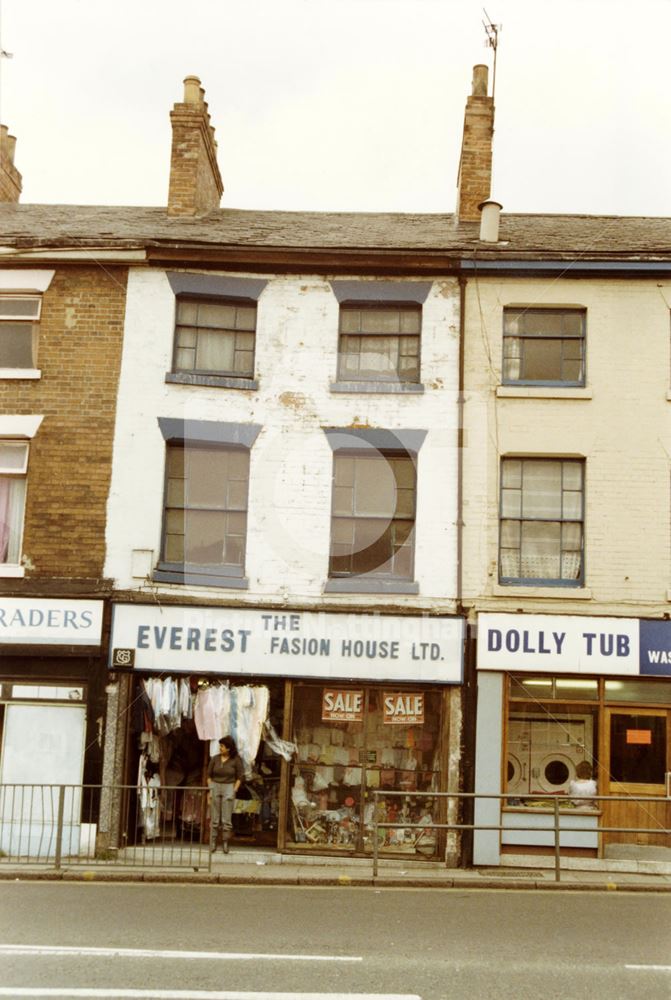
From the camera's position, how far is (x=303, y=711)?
15859 mm

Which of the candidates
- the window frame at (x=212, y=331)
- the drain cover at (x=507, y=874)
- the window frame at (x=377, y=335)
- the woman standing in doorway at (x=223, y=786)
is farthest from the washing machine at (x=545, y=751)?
the window frame at (x=212, y=331)

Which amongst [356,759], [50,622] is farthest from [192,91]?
[356,759]

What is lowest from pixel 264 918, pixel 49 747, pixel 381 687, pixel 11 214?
pixel 264 918

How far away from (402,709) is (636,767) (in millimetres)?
3411

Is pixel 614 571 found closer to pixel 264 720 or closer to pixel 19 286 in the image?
pixel 264 720

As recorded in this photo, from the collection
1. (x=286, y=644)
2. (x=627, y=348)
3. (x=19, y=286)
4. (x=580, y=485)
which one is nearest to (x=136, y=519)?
(x=286, y=644)

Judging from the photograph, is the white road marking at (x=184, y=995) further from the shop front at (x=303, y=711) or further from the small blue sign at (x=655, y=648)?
the small blue sign at (x=655, y=648)

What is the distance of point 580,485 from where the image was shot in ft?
52.6

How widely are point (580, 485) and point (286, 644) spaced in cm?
492

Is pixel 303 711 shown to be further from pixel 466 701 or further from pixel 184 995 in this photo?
pixel 184 995

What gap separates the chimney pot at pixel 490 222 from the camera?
1716 centimetres

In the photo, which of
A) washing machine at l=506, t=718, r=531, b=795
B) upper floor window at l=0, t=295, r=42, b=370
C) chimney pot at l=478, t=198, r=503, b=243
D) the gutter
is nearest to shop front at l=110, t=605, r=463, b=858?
washing machine at l=506, t=718, r=531, b=795

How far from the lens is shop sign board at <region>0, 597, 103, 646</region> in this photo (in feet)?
51.0

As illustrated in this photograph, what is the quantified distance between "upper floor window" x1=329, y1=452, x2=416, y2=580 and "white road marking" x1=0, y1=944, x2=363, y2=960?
7888 mm
